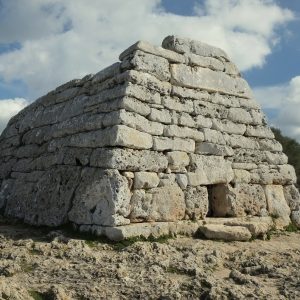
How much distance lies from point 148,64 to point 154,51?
12.7 inches

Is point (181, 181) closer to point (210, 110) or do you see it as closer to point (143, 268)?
point (210, 110)

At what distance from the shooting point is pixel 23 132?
982 cm

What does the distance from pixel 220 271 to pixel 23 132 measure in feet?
19.8

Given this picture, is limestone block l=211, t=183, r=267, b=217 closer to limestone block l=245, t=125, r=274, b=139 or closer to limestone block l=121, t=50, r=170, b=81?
limestone block l=245, t=125, r=274, b=139

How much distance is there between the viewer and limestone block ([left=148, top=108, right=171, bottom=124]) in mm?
7102

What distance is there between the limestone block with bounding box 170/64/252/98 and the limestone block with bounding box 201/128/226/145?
81cm

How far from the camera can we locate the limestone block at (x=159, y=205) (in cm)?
648

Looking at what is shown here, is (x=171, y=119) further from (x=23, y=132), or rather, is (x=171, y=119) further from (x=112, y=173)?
(x=23, y=132)

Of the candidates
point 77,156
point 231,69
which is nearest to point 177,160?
point 77,156

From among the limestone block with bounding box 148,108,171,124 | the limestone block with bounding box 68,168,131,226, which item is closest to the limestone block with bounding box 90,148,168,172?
the limestone block with bounding box 68,168,131,226

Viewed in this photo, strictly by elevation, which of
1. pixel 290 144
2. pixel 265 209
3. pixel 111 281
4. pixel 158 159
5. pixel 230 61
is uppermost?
pixel 290 144

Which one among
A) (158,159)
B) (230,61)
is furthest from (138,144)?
(230,61)

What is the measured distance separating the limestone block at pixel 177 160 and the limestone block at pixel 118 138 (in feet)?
1.37

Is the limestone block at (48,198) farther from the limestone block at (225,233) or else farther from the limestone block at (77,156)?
the limestone block at (225,233)
